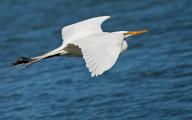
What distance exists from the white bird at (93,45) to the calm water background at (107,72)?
1032 millimetres

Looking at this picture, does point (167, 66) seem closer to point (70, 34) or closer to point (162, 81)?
point (162, 81)

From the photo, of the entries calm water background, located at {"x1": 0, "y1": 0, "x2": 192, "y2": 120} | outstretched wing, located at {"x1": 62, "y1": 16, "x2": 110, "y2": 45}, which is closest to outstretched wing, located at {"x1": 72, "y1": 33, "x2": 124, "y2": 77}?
outstretched wing, located at {"x1": 62, "y1": 16, "x2": 110, "y2": 45}

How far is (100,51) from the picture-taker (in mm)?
7258

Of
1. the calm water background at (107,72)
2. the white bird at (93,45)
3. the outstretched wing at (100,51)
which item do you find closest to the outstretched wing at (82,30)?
the white bird at (93,45)

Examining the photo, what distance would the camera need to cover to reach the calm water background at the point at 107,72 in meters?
9.68

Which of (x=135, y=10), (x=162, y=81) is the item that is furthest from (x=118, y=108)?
(x=135, y=10)

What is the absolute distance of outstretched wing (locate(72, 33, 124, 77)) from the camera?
6828 mm

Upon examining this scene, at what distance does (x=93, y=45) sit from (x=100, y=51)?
0.98 ft

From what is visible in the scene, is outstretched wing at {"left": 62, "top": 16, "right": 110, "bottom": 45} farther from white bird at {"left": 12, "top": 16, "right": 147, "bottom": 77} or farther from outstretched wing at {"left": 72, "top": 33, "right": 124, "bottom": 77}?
outstretched wing at {"left": 72, "top": 33, "right": 124, "bottom": 77}

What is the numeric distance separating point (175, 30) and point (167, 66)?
161 cm

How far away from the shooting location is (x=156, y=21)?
1296 cm

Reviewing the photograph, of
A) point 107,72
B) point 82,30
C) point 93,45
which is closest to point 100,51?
point 93,45

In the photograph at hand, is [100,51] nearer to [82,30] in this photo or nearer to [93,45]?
[93,45]

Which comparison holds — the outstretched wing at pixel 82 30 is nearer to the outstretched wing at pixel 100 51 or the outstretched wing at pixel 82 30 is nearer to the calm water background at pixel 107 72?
the outstretched wing at pixel 100 51
